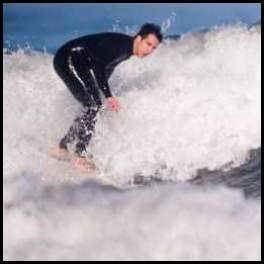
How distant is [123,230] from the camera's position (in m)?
4.06

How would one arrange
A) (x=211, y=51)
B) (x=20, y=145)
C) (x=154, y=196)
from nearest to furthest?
Result: (x=154, y=196) < (x=20, y=145) < (x=211, y=51)

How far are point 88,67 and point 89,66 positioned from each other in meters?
0.01

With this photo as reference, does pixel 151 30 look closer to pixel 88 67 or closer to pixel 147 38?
pixel 147 38

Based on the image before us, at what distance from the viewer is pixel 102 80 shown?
4.95 metres

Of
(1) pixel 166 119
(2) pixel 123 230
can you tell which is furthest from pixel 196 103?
(2) pixel 123 230

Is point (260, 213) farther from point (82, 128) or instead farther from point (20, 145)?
point (20, 145)

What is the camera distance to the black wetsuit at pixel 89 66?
499 centimetres

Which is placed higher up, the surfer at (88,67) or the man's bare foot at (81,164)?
the surfer at (88,67)

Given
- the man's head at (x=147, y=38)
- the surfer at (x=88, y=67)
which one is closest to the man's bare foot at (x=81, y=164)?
the surfer at (x=88, y=67)

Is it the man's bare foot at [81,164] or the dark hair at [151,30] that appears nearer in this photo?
the dark hair at [151,30]

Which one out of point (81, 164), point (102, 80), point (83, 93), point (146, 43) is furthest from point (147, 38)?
point (81, 164)

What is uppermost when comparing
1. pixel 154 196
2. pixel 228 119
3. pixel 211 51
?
pixel 211 51

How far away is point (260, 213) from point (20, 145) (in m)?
2.47

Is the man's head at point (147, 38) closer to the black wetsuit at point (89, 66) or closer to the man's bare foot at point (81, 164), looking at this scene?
the black wetsuit at point (89, 66)
